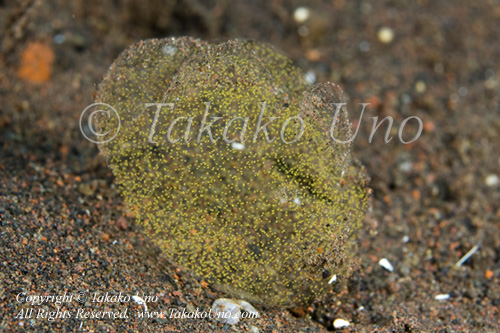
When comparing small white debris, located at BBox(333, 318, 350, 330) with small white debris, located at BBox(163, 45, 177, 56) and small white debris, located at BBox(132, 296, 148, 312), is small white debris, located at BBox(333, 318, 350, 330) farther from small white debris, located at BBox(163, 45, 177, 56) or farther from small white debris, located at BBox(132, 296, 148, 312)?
small white debris, located at BBox(163, 45, 177, 56)

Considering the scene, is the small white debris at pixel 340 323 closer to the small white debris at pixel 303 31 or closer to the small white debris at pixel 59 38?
the small white debris at pixel 303 31

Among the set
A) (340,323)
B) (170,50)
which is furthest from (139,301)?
(170,50)

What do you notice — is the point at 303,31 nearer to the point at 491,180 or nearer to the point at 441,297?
the point at 491,180

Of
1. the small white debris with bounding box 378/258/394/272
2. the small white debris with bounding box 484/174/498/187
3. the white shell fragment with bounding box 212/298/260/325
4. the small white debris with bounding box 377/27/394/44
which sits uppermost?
the small white debris with bounding box 377/27/394/44

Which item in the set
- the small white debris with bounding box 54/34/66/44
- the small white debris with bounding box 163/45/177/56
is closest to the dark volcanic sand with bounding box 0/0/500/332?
the small white debris with bounding box 54/34/66/44

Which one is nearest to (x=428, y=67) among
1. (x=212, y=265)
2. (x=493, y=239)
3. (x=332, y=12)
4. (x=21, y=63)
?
(x=332, y=12)

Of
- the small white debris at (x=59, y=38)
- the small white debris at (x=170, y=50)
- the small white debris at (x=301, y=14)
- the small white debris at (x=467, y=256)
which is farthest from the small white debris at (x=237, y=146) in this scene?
the small white debris at (x=59, y=38)

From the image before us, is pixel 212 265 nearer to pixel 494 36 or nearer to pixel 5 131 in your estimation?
pixel 5 131
